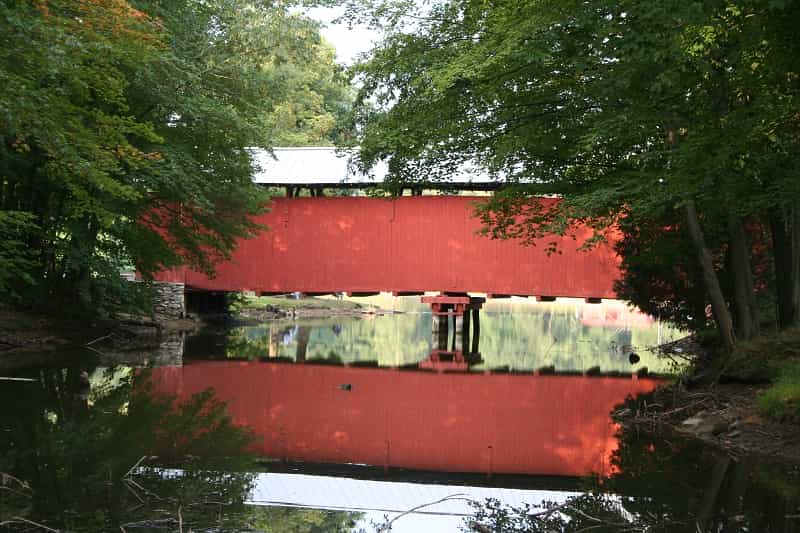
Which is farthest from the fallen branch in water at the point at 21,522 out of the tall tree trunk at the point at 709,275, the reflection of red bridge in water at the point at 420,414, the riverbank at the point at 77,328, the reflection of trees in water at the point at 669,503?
the riverbank at the point at 77,328

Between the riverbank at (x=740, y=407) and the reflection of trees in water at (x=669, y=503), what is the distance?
1.99 ft

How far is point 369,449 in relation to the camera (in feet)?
25.8

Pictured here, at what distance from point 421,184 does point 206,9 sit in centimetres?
689

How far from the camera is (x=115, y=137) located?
10.9 metres

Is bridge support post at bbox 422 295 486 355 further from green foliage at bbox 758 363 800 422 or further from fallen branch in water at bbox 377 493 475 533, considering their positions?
fallen branch in water at bbox 377 493 475 533

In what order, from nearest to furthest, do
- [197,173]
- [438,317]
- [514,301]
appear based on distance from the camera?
[197,173], [438,317], [514,301]

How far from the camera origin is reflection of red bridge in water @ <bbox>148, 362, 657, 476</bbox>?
25.1 feet

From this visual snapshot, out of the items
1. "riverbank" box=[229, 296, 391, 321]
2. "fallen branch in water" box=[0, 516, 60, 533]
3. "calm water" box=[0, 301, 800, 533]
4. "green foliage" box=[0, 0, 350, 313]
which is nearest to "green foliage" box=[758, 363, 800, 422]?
"calm water" box=[0, 301, 800, 533]

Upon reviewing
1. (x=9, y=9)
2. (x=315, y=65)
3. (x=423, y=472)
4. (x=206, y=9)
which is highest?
(x=315, y=65)

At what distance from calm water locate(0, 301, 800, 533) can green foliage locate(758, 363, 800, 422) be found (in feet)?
2.42

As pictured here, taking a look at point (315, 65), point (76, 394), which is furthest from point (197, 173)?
point (315, 65)

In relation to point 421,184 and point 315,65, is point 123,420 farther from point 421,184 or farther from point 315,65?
point 315,65

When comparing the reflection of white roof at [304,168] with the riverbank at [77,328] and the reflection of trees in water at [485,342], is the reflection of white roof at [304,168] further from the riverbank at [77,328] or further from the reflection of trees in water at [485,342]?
the riverbank at [77,328]

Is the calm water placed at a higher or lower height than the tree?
lower
